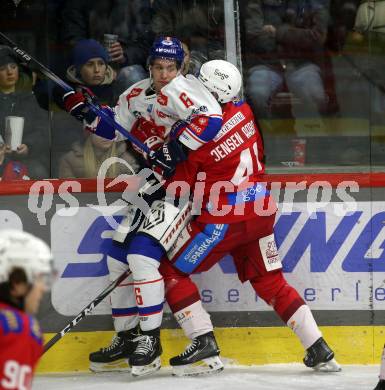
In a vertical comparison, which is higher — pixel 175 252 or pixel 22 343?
pixel 22 343

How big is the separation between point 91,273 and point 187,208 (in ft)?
1.66

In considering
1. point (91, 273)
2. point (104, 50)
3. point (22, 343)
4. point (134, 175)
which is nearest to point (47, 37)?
point (104, 50)

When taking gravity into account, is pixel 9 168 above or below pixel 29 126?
below

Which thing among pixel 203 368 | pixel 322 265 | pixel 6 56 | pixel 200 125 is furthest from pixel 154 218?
pixel 6 56

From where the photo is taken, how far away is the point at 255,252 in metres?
4.87

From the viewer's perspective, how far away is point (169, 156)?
4.68 m

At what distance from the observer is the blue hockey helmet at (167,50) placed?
4.82 m

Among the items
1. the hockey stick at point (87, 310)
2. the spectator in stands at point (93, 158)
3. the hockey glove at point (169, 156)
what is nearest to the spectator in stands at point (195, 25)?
the spectator in stands at point (93, 158)

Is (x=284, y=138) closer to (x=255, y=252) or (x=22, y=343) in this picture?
(x=255, y=252)

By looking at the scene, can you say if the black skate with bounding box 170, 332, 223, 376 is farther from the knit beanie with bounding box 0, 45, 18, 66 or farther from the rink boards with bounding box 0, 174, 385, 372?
the knit beanie with bounding box 0, 45, 18, 66

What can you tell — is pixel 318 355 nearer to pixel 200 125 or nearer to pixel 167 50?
pixel 200 125

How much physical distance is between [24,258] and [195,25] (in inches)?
107

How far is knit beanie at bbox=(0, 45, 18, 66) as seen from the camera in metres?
5.14

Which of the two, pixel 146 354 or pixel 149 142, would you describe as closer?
pixel 146 354
